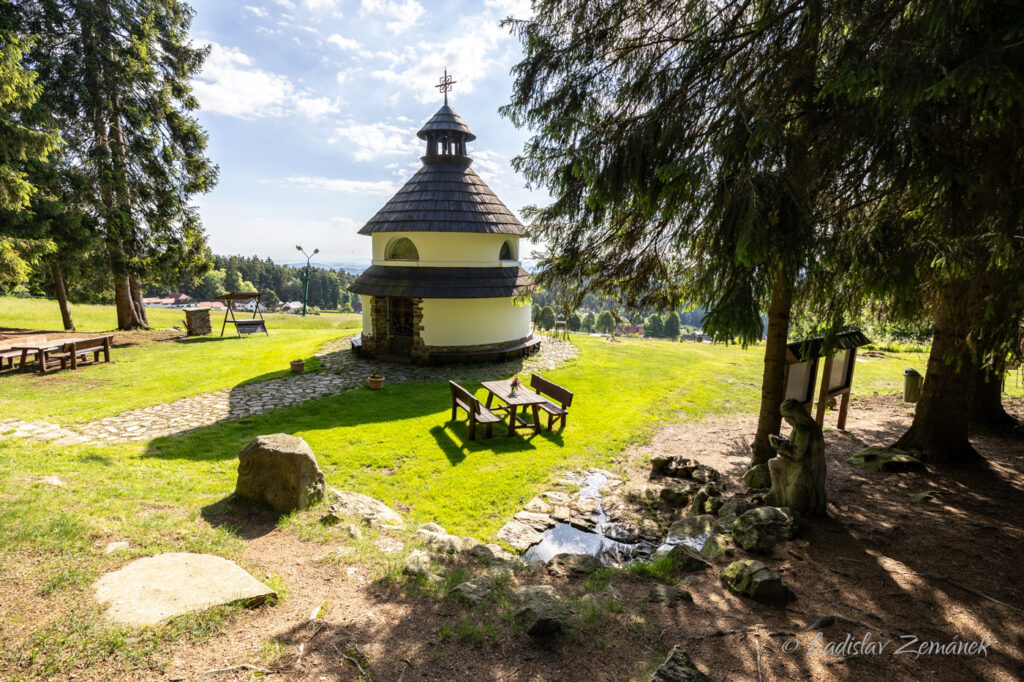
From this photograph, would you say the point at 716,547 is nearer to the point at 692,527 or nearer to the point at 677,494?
the point at 692,527

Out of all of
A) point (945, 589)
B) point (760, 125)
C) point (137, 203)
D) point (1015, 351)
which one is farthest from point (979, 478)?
point (137, 203)

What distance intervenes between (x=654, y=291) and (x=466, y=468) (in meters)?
4.65

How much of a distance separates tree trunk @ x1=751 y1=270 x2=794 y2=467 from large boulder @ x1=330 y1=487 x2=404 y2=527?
240 inches

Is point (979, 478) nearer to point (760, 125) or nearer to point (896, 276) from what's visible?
point (896, 276)

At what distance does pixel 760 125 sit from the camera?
4.38 m

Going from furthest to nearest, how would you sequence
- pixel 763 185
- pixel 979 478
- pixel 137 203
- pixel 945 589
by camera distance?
pixel 137 203, pixel 979 478, pixel 763 185, pixel 945 589

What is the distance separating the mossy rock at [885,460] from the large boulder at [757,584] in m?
5.09

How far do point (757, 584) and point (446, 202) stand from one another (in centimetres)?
1472

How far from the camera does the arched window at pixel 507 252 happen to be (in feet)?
58.8

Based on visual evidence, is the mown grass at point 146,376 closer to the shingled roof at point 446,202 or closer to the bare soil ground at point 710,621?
the shingled roof at point 446,202

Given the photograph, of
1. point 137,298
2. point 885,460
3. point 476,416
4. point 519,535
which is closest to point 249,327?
point 137,298

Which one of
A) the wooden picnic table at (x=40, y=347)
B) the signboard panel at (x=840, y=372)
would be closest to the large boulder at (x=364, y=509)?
the signboard panel at (x=840, y=372)

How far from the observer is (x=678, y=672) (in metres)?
2.96

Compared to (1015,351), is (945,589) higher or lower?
lower
